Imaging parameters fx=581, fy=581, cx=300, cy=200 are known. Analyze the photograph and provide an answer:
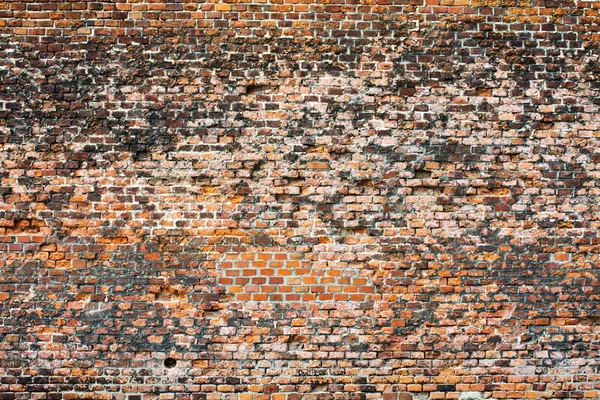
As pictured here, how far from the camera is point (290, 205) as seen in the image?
4.73 meters

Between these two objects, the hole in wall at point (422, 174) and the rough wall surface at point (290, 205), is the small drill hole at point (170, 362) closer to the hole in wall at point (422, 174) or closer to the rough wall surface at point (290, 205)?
the rough wall surface at point (290, 205)

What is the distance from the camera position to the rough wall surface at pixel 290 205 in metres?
4.67

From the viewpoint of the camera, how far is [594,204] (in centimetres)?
479

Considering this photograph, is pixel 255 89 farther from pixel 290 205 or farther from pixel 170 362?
pixel 170 362

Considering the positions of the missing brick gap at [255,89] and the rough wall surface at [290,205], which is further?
the missing brick gap at [255,89]

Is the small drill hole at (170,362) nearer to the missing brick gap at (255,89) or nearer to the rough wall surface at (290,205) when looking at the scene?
the rough wall surface at (290,205)

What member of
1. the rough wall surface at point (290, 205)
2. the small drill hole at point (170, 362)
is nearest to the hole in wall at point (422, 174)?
the rough wall surface at point (290, 205)

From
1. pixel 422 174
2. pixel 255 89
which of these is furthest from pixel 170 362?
pixel 422 174

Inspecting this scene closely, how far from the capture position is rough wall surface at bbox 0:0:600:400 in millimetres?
4672

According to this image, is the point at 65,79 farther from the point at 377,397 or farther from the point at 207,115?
the point at 377,397

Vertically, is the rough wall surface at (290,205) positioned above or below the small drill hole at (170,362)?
above

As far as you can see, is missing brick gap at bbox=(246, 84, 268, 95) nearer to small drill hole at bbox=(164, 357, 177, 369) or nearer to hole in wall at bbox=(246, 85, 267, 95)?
hole in wall at bbox=(246, 85, 267, 95)

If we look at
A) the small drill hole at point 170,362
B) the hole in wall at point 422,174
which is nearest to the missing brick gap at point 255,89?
the hole in wall at point 422,174

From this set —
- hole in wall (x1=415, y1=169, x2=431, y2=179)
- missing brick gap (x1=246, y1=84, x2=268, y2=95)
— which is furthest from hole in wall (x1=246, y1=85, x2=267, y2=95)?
hole in wall (x1=415, y1=169, x2=431, y2=179)
